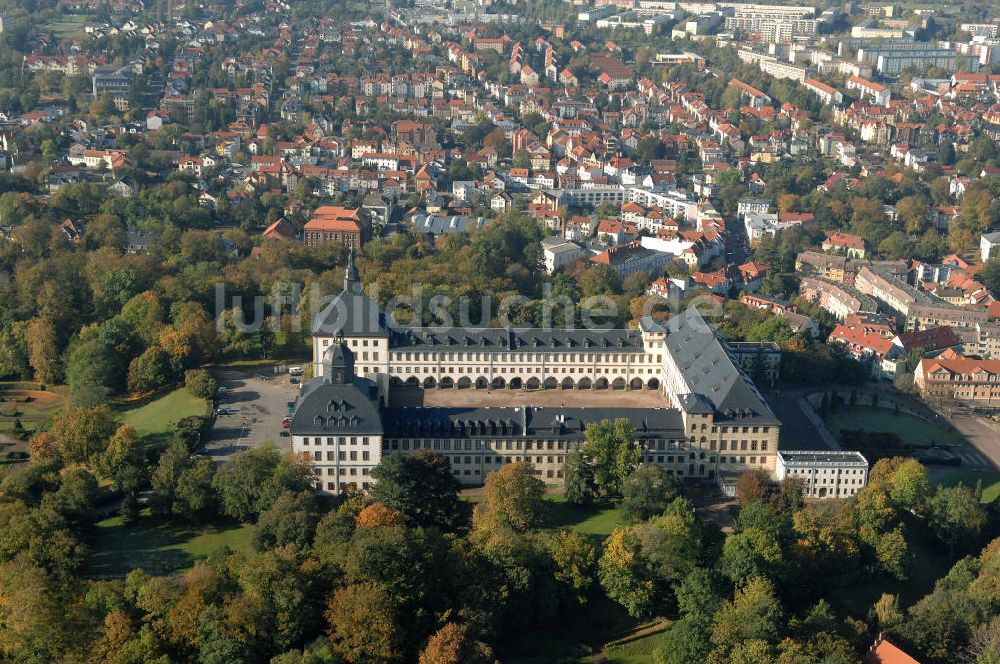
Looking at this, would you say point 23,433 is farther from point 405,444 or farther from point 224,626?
point 224,626

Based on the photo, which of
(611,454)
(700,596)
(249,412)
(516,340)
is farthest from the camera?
(516,340)

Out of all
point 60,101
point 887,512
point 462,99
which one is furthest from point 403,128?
point 887,512

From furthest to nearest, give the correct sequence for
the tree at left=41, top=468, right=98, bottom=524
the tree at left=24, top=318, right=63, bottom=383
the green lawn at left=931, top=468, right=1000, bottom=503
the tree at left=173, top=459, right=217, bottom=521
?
the tree at left=24, top=318, right=63, bottom=383, the green lawn at left=931, top=468, right=1000, bottom=503, the tree at left=173, top=459, right=217, bottom=521, the tree at left=41, top=468, right=98, bottom=524

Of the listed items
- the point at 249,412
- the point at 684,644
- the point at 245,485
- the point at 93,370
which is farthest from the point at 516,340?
the point at 684,644

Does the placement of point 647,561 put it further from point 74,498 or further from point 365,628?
point 74,498

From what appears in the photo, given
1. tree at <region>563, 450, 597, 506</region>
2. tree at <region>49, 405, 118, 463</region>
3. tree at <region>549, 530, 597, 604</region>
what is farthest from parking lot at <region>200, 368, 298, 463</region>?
tree at <region>549, 530, 597, 604</region>

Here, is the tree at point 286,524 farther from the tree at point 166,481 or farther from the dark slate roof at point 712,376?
the dark slate roof at point 712,376

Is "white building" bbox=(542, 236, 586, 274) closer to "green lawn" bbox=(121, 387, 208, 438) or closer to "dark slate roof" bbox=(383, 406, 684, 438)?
"green lawn" bbox=(121, 387, 208, 438)
